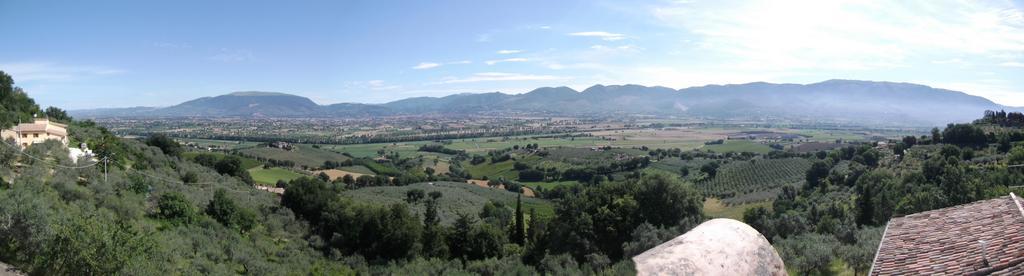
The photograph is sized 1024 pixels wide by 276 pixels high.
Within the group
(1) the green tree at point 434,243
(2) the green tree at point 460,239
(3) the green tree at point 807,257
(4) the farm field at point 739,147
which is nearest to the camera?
(3) the green tree at point 807,257

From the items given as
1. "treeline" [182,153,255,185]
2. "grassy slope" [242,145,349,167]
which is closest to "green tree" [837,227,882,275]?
"treeline" [182,153,255,185]

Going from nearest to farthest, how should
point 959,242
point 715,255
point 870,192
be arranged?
point 959,242 < point 715,255 < point 870,192

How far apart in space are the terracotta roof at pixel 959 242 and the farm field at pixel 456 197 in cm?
3628

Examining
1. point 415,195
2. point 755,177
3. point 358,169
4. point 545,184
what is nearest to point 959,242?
point 415,195

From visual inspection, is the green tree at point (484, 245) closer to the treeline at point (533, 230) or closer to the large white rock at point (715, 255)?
the treeline at point (533, 230)

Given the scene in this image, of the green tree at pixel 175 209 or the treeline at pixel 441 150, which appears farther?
the treeline at pixel 441 150

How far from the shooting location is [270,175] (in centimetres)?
6122

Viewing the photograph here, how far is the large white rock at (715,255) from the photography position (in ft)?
29.3

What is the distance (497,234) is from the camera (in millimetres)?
28734

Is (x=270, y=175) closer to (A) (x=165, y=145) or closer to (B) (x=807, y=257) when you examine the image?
(A) (x=165, y=145)

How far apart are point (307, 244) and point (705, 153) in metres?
96.5

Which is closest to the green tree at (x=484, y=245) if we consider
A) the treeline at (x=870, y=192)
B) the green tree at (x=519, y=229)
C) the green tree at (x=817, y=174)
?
the green tree at (x=519, y=229)

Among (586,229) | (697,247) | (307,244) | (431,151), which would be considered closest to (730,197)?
(586,229)

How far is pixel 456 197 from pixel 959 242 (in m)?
50.9
